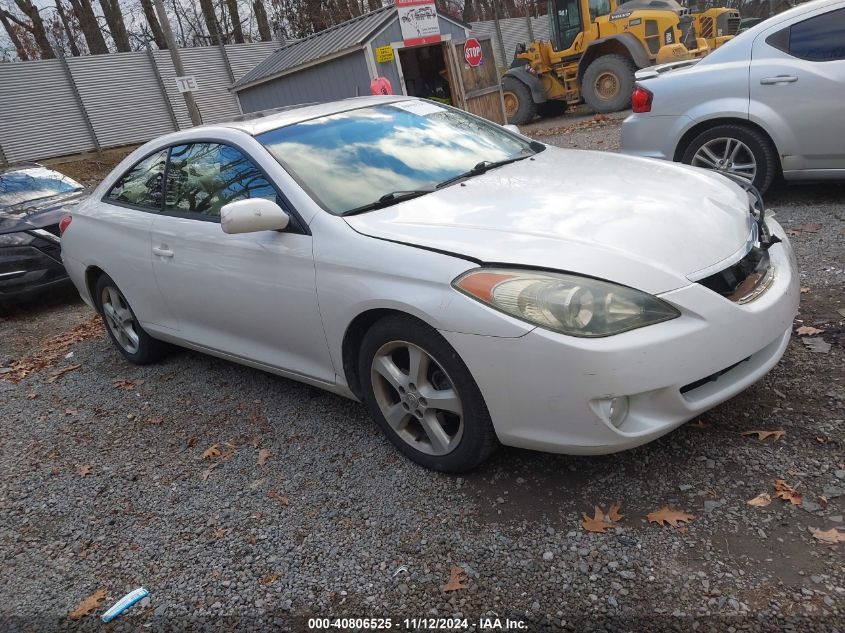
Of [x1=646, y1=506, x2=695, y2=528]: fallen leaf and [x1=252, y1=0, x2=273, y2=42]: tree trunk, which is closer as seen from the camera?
[x1=646, y1=506, x2=695, y2=528]: fallen leaf

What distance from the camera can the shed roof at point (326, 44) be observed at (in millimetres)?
14594

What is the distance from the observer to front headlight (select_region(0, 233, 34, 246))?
7.27 metres

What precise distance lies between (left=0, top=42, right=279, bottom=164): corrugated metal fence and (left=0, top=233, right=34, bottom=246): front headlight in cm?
1132

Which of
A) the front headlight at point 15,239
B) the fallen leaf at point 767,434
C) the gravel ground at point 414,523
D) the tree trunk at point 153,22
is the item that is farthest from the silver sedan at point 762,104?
the tree trunk at point 153,22

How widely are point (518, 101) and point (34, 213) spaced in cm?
1202

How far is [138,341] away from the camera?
4.88 meters

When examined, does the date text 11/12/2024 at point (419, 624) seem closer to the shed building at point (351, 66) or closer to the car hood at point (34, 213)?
the car hood at point (34, 213)

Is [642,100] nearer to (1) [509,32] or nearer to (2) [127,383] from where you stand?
(2) [127,383]

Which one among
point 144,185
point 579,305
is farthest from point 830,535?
point 144,185

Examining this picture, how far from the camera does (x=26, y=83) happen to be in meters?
17.1

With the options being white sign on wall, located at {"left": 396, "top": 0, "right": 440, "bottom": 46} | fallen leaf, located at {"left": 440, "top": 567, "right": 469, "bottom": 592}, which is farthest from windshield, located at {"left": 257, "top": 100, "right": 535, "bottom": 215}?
white sign on wall, located at {"left": 396, "top": 0, "right": 440, "bottom": 46}

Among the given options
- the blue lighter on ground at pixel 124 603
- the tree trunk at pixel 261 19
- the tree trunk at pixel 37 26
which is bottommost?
the blue lighter on ground at pixel 124 603

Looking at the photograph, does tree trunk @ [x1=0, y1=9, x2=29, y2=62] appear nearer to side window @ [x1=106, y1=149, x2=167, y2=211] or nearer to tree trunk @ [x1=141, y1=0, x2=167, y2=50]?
tree trunk @ [x1=141, y1=0, x2=167, y2=50]

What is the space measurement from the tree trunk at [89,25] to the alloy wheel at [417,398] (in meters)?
25.2
